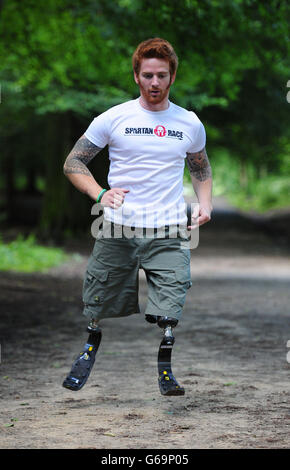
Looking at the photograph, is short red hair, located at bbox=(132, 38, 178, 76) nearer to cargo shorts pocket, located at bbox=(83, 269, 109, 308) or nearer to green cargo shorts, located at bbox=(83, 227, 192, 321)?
green cargo shorts, located at bbox=(83, 227, 192, 321)

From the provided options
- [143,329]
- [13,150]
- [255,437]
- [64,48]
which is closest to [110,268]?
[255,437]

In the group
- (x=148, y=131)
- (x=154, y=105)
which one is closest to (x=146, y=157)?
(x=148, y=131)

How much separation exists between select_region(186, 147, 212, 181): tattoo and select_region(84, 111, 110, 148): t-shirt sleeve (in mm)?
621

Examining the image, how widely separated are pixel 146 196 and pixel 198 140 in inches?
21.1

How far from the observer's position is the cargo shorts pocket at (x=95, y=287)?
5.28m

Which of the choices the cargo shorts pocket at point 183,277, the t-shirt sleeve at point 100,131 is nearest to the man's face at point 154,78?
the t-shirt sleeve at point 100,131

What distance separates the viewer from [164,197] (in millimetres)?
4949

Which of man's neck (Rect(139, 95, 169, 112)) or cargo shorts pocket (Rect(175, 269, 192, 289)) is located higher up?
man's neck (Rect(139, 95, 169, 112))

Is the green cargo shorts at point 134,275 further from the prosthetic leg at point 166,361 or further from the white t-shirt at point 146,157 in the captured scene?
the white t-shirt at point 146,157

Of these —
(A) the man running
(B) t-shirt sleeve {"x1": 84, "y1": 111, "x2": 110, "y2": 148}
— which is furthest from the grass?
(B) t-shirt sleeve {"x1": 84, "y1": 111, "x2": 110, "y2": 148}

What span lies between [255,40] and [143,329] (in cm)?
617

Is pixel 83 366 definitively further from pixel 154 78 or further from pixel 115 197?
pixel 154 78

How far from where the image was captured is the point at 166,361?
5.23 m

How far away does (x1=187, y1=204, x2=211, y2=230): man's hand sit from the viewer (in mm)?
4934
